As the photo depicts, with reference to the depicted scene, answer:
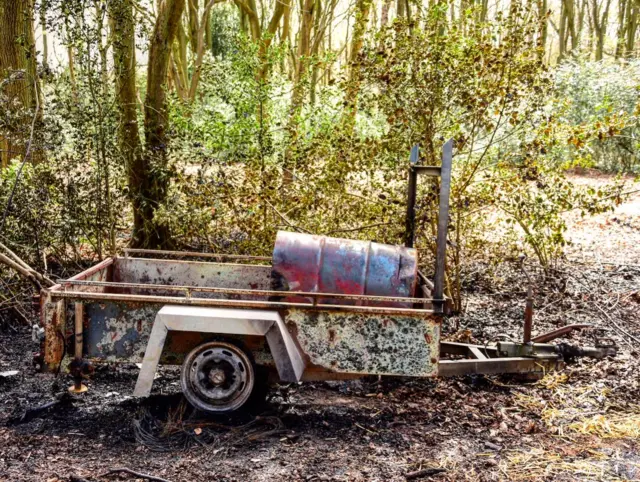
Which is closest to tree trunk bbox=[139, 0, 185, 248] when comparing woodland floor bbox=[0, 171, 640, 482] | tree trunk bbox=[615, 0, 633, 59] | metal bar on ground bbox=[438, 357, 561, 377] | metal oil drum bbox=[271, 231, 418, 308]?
woodland floor bbox=[0, 171, 640, 482]

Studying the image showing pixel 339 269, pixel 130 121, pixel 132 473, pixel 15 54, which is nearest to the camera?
pixel 132 473

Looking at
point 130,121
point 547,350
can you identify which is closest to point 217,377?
point 547,350

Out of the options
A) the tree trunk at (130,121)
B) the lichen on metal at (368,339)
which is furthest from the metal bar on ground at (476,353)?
the tree trunk at (130,121)

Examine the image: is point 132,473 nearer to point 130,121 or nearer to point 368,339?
point 368,339

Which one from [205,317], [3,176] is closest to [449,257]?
[205,317]

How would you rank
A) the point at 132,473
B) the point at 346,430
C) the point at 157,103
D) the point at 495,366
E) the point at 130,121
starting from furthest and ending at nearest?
1. the point at 157,103
2. the point at 130,121
3. the point at 495,366
4. the point at 346,430
5. the point at 132,473

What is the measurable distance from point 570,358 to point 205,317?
11.8ft

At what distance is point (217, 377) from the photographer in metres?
4.91

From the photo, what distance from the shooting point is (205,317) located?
15.5 feet

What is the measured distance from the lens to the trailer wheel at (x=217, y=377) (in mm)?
4887

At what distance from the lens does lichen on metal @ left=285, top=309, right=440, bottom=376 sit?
4938mm

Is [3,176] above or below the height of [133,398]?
above

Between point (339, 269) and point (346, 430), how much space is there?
1239 millimetres

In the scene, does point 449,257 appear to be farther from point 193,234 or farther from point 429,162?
point 193,234
